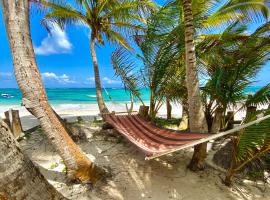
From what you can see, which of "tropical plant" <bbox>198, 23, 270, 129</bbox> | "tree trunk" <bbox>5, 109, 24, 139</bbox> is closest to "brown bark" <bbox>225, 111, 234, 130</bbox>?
"tropical plant" <bbox>198, 23, 270, 129</bbox>

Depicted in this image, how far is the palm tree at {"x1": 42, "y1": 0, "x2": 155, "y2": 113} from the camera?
4941 mm

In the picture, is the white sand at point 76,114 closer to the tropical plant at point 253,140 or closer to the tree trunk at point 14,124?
the tree trunk at point 14,124

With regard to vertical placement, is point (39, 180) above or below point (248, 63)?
below

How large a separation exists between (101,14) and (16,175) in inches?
175

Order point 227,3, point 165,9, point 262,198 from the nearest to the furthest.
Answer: point 262,198, point 165,9, point 227,3

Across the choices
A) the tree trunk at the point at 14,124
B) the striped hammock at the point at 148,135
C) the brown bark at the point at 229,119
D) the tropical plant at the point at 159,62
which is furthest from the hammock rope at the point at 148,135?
the tree trunk at the point at 14,124

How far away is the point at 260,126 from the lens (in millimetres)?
2357

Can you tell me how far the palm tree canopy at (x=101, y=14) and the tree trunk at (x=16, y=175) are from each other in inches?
157

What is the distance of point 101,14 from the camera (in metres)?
5.14

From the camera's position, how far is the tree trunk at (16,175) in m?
1.29

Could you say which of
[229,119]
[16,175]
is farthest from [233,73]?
[16,175]

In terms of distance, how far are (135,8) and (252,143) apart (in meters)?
3.81

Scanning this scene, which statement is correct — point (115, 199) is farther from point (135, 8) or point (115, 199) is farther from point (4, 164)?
point (135, 8)

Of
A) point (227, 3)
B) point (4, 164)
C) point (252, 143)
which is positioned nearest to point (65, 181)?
point (4, 164)
